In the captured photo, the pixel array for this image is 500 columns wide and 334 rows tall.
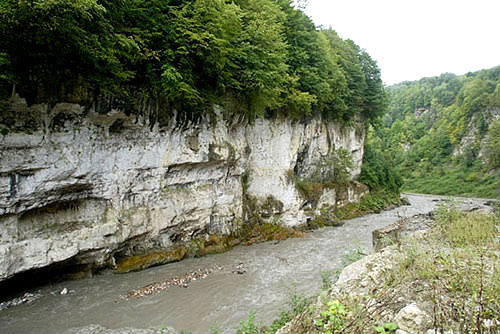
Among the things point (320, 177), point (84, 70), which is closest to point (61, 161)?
point (84, 70)

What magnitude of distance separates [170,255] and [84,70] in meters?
7.33

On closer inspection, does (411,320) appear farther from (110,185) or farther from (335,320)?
(110,185)

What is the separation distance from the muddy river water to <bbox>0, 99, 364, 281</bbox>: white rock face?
1.10 m

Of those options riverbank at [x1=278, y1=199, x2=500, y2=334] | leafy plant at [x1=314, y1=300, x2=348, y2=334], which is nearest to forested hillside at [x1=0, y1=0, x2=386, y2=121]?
leafy plant at [x1=314, y1=300, x2=348, y2=334]

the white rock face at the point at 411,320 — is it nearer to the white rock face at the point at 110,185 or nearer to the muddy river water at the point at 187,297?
the muddy river water at the point at 187,297

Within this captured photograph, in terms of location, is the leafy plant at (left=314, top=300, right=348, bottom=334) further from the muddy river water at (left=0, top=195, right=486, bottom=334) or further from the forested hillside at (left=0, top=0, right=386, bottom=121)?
the forested hillside at (left=0, top=0, right=386, bottom=121)

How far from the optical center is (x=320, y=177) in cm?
2175

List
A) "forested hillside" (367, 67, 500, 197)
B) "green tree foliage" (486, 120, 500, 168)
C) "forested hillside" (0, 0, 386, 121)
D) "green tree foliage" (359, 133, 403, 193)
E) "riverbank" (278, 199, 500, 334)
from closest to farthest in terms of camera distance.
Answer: "riverbank" (278, 199, 500, 334) < "forested hillside" (0, 0, 386, 121) < "green tree foliage" (359, 133, 403, 193) < "green tree foliage" (486, 120, 500, 168) < "forested hillside" (367, 67, 500, 197)

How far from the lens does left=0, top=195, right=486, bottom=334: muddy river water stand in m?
7.06

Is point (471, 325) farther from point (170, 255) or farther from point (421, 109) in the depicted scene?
point (421, 109)

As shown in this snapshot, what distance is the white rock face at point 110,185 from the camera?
25.6ft

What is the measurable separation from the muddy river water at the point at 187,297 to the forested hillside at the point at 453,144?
86.6 ft

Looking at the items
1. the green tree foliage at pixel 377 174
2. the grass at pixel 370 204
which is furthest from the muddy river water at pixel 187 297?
the green tree foliage at pixel 377 174

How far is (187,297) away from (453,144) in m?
67.1
